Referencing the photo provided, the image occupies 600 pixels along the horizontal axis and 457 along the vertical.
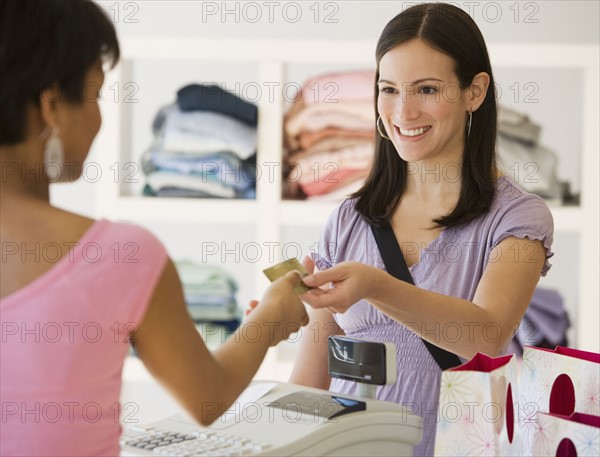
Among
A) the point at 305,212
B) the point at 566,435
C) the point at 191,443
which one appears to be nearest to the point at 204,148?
the point at 305,212

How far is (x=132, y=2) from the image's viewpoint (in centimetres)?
241

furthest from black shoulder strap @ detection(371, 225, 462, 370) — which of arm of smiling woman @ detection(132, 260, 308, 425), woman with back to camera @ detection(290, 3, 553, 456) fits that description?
arm of smiling woman @ detection(132, 260, 308, 425)

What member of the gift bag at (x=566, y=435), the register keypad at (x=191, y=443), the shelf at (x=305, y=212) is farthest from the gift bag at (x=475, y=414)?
the shelf at (x=305, y=212)

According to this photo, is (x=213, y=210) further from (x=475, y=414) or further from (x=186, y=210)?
(x=475, y=414)

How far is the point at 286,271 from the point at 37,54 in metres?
0.49

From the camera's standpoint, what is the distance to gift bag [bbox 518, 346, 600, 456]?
1.08 metres

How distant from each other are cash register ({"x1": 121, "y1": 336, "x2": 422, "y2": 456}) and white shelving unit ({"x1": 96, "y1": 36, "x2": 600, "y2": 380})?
1103mm

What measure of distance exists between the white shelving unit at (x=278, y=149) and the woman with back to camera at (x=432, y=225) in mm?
608

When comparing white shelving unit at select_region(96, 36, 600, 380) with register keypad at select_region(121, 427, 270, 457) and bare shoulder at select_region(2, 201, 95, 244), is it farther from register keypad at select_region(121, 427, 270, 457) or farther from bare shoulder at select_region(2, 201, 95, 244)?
bare shoulder at select_region(2, 201, 95, 244)

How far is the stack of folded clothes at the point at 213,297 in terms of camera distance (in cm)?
231

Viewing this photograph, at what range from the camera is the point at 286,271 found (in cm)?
120

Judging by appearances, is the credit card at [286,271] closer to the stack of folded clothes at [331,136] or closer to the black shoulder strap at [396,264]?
the black shoulder strap at [396,264]

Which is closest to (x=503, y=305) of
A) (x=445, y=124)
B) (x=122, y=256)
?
(x=445, y=124)

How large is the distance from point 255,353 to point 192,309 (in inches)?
52.0
